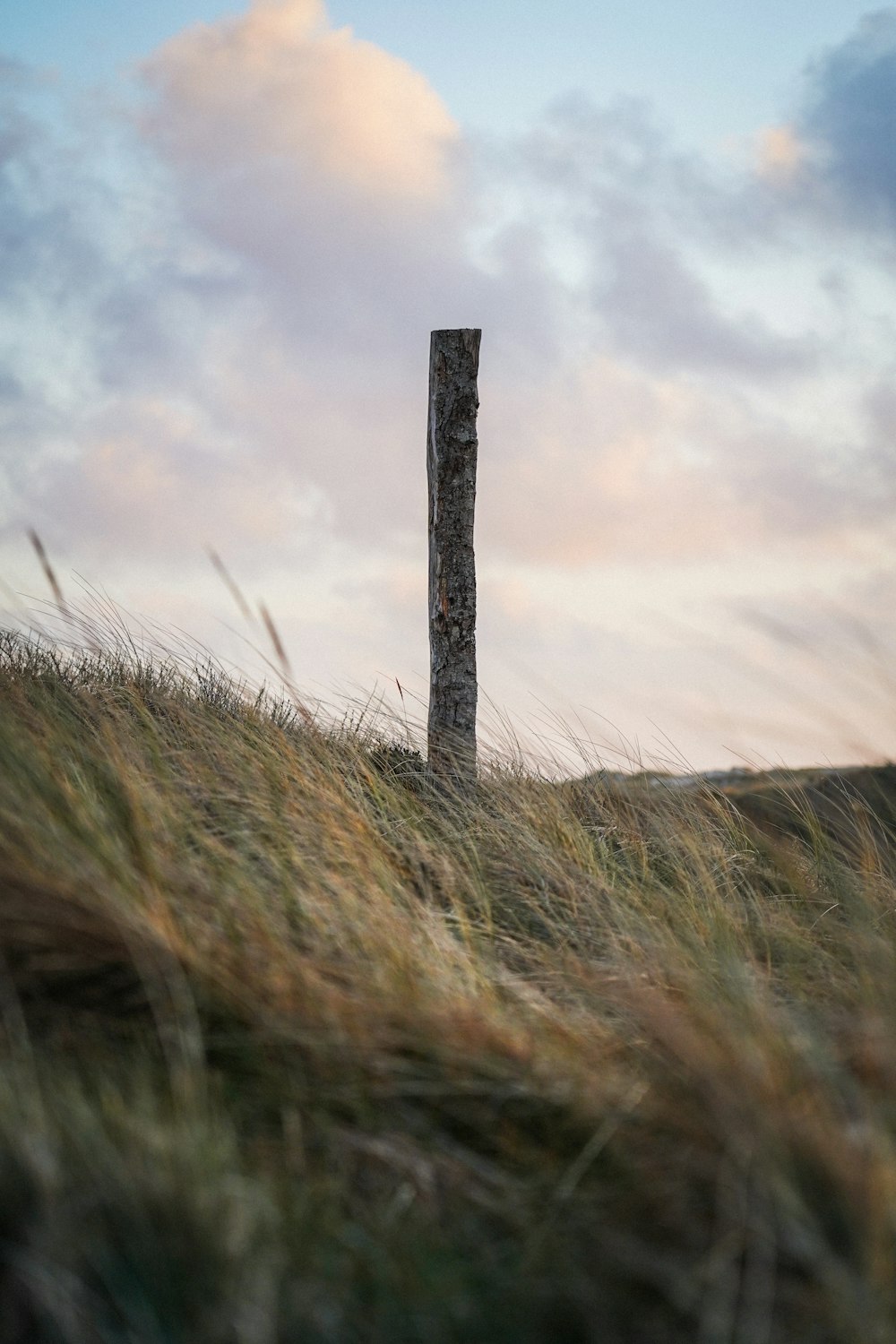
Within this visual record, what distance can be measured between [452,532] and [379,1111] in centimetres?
386

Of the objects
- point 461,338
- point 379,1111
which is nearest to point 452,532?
point 461,338

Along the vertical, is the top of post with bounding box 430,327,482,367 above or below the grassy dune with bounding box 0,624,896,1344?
above

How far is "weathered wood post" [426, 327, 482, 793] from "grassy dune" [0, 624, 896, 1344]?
92.5 inches

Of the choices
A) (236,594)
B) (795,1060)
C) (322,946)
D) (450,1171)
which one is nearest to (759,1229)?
(795,1060)

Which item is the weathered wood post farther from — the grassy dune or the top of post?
the grassy dune

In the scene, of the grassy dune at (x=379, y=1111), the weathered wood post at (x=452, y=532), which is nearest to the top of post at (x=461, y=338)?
the weathered wood post at (x=452, y=532)

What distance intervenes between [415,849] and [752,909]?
51.5 inches

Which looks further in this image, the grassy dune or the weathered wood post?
the weathered wood post

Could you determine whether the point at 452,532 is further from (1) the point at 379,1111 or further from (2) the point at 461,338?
(1) the point at 379,1111

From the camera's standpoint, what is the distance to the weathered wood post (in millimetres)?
5367

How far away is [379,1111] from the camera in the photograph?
187 centimetres

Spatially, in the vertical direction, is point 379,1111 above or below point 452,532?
below

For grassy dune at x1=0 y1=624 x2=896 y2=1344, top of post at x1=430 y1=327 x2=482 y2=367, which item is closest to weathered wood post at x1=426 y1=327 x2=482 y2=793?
top of post at x1=430 y1=327 x2=482 y2=367

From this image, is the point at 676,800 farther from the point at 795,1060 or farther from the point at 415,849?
the point at 795,1060
